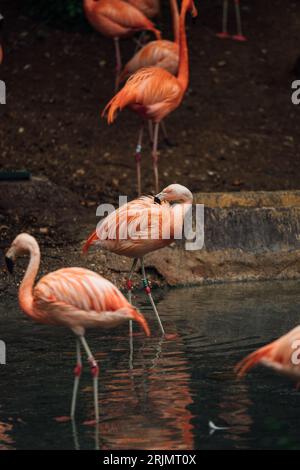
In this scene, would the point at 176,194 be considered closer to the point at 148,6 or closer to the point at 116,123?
the point at 116,123

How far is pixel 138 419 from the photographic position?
478cm

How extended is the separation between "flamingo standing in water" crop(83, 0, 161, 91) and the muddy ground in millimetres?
807

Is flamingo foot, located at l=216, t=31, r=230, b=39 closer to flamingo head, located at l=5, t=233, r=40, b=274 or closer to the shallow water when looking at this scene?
the shallow water

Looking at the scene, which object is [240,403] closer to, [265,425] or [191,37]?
[265,425]

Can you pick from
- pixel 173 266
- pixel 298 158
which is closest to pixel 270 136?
pixel 298 158

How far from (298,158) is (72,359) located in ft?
16.1

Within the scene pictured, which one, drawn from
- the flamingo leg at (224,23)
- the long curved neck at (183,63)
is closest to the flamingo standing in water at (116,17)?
the long curved neck at (183,63)

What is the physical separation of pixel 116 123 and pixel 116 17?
1.08 metres

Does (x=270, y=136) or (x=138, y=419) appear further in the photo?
(x=270, y=136)

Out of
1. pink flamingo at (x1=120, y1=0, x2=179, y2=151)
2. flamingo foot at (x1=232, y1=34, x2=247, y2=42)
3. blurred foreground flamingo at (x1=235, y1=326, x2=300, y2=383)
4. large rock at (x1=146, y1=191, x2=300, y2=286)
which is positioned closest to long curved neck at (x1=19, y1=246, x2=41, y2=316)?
blurred foreground flamingo at (x1=235, y1=326, x2=300, y2=383)

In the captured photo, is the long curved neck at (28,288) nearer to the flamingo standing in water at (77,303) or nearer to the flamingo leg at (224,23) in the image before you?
the flamingo standing in water at (77,303)

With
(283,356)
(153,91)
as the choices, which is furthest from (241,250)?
(283,356)

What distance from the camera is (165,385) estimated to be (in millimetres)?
5316

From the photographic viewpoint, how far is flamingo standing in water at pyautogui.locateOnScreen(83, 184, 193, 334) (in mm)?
6266
